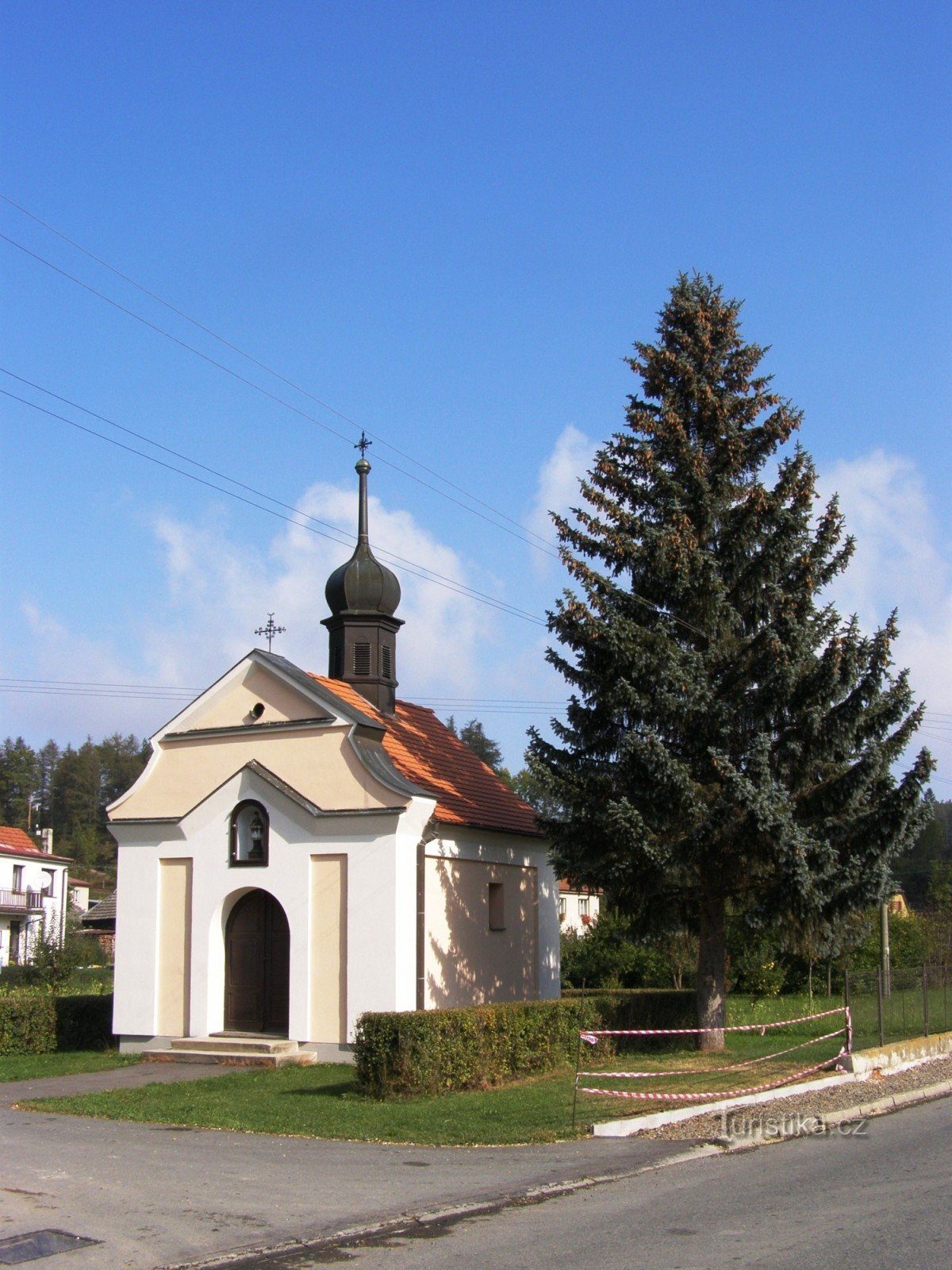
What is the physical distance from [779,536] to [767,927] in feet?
20.2

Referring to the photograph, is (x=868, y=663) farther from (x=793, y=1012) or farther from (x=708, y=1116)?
(x=793, y=1012)

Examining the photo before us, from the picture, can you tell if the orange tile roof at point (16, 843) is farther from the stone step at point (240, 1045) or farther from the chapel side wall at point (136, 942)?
the stone step at point (240, 1045)

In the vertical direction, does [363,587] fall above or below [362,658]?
above

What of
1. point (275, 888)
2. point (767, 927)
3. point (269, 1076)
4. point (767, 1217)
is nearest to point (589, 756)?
point (767, 927)

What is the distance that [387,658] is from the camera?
24625 mm

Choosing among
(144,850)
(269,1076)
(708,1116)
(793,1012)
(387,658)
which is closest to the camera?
(708,1116)

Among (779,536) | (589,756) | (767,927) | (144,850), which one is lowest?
(767,927)

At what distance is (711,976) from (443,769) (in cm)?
678

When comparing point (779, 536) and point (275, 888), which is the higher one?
point (779, 536)

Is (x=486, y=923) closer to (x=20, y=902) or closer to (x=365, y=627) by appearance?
(x=365, y=627)

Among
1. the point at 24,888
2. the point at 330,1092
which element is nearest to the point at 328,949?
the point at 330,1092

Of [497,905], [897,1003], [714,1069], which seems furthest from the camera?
[497,905]

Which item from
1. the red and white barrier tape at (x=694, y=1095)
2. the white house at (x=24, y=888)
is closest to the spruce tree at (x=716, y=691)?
the red and white barrier tape at (x=694, y=1095)

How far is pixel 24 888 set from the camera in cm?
5956
